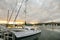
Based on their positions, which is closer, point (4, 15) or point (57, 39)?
point (4, 15)

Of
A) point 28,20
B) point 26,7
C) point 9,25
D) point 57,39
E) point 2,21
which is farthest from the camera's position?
point 57,39

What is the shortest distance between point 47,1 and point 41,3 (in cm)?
81

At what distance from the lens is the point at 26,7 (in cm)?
1282

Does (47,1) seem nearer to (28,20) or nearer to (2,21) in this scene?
(28,20)

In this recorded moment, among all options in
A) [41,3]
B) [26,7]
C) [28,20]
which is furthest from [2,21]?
[41,3]

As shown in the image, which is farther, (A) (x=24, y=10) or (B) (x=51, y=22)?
(B) (x=51, y=22)

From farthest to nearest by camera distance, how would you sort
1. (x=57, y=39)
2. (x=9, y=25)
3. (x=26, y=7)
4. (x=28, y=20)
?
(x=57, y=39), (x=28, y=20), (x=9, y=25), (x=26, y=7)

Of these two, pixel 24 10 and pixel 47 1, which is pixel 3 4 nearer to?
A: pixel 24 10

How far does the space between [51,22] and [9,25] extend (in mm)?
5086

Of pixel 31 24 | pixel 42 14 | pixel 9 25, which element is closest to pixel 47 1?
pixel 42 14

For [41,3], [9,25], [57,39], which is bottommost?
[57,39]

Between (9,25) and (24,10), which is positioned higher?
(24,10)

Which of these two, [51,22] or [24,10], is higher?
[24,10]

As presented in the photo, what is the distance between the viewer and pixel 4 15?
15.1m
